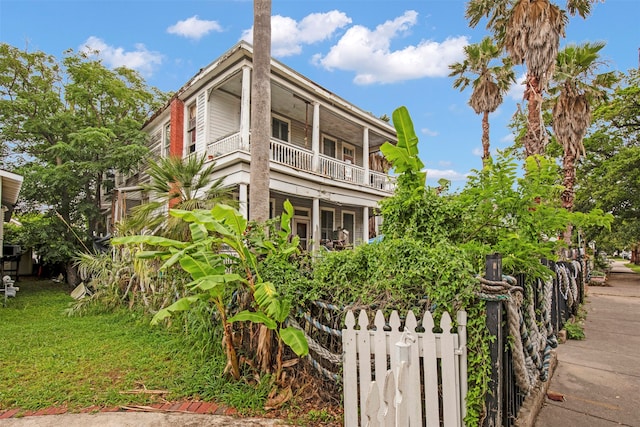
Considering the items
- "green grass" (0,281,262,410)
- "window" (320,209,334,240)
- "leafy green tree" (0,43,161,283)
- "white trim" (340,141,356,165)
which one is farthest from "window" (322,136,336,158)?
"green grass" (0,281,262,410)

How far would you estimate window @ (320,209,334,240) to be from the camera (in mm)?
16969

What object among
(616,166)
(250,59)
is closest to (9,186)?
(250,59)

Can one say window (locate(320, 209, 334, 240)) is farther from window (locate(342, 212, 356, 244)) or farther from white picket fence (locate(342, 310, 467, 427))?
white picket fence (locate(342, 310, 467, 427))

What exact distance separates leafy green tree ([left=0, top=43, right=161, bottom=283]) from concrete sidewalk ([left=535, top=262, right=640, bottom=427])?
14621 mm

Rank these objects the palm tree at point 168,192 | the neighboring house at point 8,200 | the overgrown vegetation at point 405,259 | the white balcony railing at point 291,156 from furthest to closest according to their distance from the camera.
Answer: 1. the white balcony railing at point 291,156
2. the neighboring house at point 8,200
3. the palm tree at point 168,192
4. the overgrown vegetation at point 405,259

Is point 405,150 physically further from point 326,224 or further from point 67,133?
point 67,133

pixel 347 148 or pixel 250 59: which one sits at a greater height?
pixel 250 59

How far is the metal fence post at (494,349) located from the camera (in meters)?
2.42

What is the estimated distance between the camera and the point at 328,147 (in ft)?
56.2

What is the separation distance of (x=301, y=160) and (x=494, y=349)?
35.4ft

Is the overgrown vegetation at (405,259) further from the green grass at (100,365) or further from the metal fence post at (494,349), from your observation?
the green grass at (100,365)

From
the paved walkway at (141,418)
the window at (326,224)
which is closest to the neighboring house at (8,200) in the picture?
the paved walkway at (141,418)

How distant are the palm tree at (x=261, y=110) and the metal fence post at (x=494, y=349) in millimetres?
3541

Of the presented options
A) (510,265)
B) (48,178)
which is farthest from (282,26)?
(48,178)
